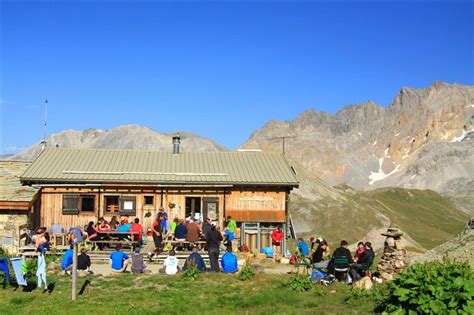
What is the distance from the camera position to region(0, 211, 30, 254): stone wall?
24.9 m

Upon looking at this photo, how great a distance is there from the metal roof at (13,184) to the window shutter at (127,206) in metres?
4.14

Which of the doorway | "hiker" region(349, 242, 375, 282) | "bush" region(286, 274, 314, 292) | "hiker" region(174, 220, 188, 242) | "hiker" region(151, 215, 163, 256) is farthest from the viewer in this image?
the doorway

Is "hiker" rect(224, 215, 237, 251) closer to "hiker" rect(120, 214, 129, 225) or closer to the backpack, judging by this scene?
"hiker" rect(120, 214, 129, 225)

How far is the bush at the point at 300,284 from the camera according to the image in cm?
1641

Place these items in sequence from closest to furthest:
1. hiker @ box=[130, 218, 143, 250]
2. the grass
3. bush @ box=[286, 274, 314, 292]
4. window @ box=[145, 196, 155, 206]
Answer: the grass, bush @ box=[286, 274, 314, 292], hiker @ box=[130, 218, 143, 250], window @ box=[145, 196, 155, 206]

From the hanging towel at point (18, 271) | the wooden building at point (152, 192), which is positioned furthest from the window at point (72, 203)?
the hanging towel at point (18, 271)

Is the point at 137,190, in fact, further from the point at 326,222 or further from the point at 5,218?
the point at 326,222

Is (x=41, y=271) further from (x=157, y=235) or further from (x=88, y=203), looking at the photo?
(x=88, y=203)

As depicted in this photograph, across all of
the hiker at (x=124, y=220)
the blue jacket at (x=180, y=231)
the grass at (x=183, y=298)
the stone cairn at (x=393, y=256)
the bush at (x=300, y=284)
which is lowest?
the grass at (x=183, y=298)

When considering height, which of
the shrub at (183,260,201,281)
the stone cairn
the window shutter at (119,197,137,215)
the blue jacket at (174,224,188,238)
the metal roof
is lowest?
the shrub at (183,260,201,281)

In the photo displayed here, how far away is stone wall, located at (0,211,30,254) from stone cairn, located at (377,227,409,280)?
1580 cm

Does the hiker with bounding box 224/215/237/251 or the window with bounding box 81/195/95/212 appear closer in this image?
the hiker with bounding box 224/215/237/251

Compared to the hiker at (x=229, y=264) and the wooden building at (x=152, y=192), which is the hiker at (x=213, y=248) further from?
the wooden building at (x=152, y=192)

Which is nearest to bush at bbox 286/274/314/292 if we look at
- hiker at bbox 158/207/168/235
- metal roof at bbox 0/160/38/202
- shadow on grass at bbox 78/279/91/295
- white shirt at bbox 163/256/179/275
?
white shirt at bbox 163/256/179/275
